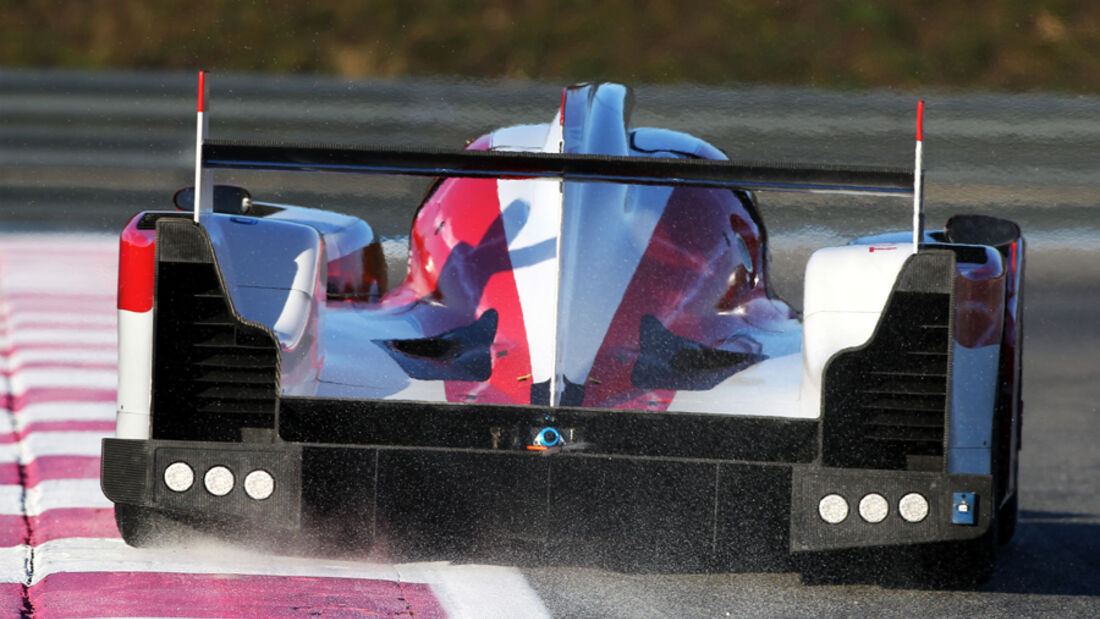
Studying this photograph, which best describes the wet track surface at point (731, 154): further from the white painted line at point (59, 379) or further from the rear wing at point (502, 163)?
the rear wing at point (502, 163)

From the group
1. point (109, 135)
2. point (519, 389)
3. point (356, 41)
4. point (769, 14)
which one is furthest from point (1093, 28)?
point (519, 389)

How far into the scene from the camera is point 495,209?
18.6 feet

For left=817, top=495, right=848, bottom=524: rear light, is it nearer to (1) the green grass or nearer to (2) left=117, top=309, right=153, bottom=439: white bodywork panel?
(2) left=117, top=309, right=153, bottom=439: white bodywork panel

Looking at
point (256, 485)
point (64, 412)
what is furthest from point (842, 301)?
point (64, 412)

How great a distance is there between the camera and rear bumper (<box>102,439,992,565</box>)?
4453mm

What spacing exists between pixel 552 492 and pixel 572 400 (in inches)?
11.4

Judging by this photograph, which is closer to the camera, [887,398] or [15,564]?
[887,398]

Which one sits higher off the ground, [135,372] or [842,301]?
[842,301]

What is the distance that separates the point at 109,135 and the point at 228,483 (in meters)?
14.9

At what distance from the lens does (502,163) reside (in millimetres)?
4816

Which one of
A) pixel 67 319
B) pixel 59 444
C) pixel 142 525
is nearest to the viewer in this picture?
pixel 142 525

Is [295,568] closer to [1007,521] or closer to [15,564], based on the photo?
[15,564]

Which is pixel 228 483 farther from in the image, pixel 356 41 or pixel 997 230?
pixel 356 41

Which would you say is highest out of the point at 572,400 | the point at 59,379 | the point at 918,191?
the point at 918,191
